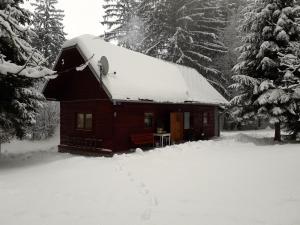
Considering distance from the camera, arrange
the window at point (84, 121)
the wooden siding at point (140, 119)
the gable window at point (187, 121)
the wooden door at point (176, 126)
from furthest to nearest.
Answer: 1. the gable window at point (187, 121)
2. the wooden door at point (176, 126)
3. the window at point (84, 121)
4. the wooden siding at point (140, 119)

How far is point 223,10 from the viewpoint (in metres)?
38.8

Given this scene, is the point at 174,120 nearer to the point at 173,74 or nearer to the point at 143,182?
the point at 173,74

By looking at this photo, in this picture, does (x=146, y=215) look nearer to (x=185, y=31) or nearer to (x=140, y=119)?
(x=140, y=119)

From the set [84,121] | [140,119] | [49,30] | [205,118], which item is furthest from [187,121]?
[49,30]

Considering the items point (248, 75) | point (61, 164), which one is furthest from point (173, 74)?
point (61, 164)

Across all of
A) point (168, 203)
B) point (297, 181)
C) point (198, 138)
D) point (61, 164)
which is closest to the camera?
point (168, 203)

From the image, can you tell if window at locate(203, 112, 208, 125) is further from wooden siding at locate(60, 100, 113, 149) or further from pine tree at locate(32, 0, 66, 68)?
pine tree at locate(32, 0, 66, 68)

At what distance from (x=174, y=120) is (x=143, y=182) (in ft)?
35.8

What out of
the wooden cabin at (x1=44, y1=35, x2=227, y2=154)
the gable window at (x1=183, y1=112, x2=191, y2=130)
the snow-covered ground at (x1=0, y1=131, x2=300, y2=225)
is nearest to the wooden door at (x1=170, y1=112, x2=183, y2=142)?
the wooden cabin at (x1=44, y1=35, x2=227, y2=154)

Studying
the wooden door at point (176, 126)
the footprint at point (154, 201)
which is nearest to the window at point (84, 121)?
the wooden door at point (176, 126)

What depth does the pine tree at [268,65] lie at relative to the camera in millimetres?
18234

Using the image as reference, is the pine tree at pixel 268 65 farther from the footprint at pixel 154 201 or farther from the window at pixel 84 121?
the footprint at pixel 154 201

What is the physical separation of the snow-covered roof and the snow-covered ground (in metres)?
4.22

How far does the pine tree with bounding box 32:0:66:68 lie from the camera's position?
35719 mm
